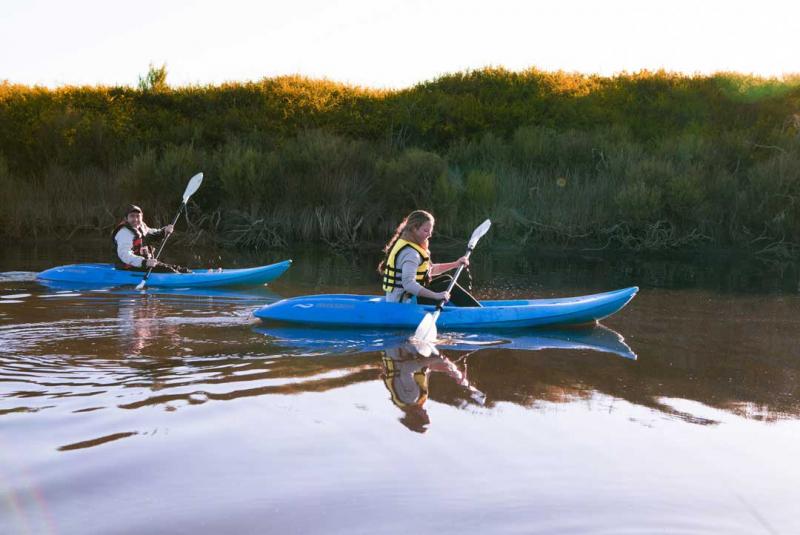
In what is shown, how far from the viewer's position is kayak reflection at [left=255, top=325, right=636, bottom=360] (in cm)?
659

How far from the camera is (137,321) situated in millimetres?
7508

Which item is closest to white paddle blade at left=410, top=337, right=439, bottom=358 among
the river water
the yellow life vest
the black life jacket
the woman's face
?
the river water

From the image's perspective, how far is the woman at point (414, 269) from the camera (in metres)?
7.10

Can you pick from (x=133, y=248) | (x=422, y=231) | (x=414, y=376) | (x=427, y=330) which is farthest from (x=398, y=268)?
(x=133, y=248)

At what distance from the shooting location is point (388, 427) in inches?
174

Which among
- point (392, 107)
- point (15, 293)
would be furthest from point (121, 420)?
point (392, 107)

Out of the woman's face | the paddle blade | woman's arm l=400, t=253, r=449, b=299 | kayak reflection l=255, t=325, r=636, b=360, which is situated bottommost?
kayak reflection l=255, t=325, r=636, b=360

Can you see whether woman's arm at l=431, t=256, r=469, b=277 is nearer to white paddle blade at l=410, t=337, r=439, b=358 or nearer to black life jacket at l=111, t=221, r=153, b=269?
white paddle blade at l=410, t=337, r=439, b=358

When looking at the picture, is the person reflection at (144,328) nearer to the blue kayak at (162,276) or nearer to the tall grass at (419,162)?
the blue kayak at (162,276)

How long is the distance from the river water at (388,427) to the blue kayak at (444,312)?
18 centimetres

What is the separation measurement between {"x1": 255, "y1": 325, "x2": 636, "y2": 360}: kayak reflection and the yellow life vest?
0.43m

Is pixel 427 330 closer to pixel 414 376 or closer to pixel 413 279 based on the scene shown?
pixel 413 279

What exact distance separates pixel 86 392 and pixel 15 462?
4.02ft

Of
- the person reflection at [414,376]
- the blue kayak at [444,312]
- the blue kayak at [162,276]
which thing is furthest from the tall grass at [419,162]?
the person reflection at [414,376]
